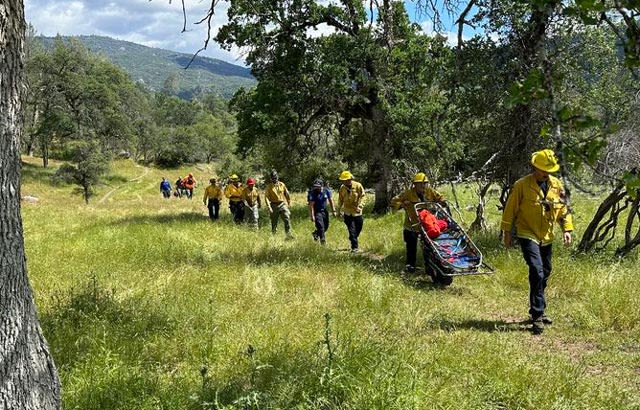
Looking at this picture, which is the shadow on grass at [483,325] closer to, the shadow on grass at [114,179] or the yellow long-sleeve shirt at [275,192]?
the yellow long-sleeve shirt at [275,192]

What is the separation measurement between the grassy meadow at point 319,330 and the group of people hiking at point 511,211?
24.0 inches

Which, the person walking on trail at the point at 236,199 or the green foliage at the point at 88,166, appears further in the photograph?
the green foliage at the point at 88,166

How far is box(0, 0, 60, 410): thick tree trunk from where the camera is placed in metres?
3.15

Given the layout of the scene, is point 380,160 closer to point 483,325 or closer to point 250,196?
point 250,196

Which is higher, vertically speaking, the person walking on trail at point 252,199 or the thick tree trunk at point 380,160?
the thick tree trunk at point 380,160

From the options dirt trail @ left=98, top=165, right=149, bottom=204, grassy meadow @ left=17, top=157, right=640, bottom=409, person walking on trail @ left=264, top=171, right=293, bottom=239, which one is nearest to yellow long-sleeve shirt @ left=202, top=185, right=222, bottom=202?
person walking on trail @ left=264, top=171, right=293, bottom=239

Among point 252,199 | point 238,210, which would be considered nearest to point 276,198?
point 252,199

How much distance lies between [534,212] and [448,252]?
95.9 inches

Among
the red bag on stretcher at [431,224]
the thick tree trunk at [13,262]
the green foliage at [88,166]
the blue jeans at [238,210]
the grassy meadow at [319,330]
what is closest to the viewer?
the thick tree trunk at [13,262]

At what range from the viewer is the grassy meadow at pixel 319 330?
4402mm

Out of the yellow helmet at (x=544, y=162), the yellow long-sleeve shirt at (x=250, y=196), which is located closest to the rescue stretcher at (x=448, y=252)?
the yellow helmet at (x=544, y=162)

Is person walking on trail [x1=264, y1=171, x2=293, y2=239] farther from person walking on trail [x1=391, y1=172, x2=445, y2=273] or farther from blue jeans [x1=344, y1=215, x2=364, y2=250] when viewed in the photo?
person walking on trail [x1=391, y1=172, x2=445, y2=273]

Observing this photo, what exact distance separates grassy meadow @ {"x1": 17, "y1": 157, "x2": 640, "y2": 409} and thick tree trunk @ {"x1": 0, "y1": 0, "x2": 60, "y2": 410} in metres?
0.95

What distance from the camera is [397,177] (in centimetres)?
1908
